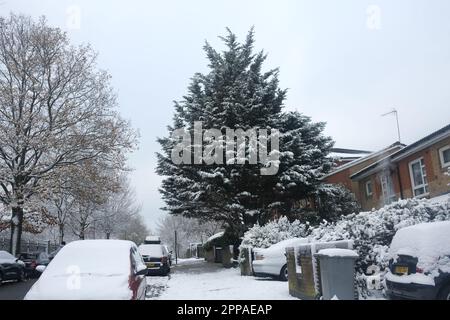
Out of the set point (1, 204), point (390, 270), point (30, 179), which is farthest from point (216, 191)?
point (390, 270)

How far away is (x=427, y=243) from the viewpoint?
7.11 metres

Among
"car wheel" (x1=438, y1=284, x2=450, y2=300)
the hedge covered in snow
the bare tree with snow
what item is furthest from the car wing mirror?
the bare tree with snow

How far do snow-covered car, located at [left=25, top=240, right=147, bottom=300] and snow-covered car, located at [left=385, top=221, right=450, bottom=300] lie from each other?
438cm

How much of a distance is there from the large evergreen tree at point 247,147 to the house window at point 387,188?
317 centimetres

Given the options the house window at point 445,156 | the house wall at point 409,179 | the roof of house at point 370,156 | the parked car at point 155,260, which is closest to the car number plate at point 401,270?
the house wall at point 409,179

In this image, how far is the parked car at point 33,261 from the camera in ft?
79.7

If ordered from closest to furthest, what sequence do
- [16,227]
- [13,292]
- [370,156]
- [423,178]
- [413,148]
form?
1. [13,292]
2. [413,148]
3. [423,178]
4. [16,227]
5. [370,156]

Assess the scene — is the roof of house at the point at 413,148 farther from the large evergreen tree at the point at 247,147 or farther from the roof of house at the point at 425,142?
the large evergreen tree at the point at 247,147

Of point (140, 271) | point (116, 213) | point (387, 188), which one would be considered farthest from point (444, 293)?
point (116, 213)

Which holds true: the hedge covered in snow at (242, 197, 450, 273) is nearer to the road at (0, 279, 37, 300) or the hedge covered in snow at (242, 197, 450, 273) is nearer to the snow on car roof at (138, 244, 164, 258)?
the road at (0, 279, 37, 300)

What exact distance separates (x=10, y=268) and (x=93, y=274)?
14.4 metres

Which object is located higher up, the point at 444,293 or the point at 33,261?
the point at 33,261

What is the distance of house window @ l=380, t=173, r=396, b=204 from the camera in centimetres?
2456

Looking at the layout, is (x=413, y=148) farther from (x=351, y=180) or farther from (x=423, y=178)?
(x=351, y=180)
